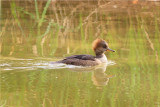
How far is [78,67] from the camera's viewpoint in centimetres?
844

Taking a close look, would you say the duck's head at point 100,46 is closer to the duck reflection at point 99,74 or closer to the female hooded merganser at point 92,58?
the female hooded merganser at point 92,58

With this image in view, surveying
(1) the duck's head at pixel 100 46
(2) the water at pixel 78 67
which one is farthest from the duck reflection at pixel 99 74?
(1) the duck's head at pixel 100 46

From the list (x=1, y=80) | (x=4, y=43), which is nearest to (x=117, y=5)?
(x=4, y=43)

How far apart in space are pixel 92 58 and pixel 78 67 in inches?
14.1

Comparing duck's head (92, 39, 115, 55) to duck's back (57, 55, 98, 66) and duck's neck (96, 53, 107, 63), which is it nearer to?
duck's neck (96, 53, 107, 63)

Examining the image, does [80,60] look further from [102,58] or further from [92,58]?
[102,58]

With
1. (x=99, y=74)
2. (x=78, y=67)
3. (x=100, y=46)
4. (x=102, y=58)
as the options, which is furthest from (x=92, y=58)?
(x=99, y=74)

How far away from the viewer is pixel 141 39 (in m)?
10.2

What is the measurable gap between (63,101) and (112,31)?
5.50 meters

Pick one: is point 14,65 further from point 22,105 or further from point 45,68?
point 22,105

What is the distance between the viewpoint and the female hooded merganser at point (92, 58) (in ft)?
27.6

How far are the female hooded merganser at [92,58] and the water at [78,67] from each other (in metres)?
0.13

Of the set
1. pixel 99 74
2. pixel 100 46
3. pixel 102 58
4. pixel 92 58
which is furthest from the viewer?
pixel 100 46

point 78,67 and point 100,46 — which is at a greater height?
point 100,46
